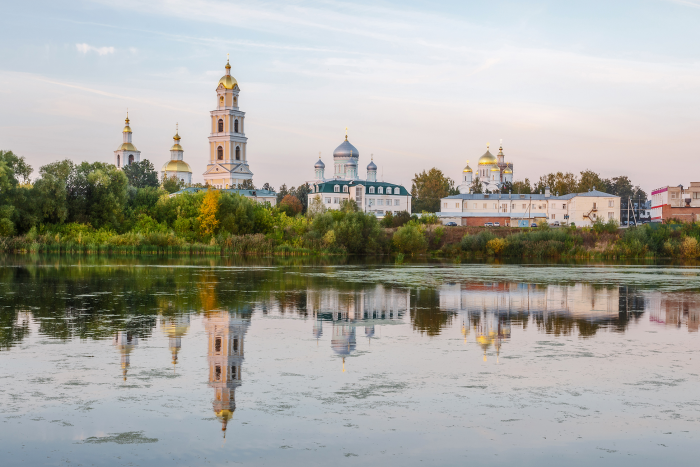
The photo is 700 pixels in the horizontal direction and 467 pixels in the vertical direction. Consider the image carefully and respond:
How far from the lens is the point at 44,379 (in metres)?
10.2

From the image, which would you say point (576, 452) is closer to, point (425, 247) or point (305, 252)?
point (305, 252)

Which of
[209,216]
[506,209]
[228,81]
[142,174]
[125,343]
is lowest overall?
[125,343]

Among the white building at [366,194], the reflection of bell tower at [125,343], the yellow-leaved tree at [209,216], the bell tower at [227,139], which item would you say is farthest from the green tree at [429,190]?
the reflection of bell tower at [125,343]

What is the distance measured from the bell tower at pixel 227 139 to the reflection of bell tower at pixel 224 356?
9466 cm

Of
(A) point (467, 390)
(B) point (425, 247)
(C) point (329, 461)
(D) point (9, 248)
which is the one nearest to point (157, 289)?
(A) point (467, 390)

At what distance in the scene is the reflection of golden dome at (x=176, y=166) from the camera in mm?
126188

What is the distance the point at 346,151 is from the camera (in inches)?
4441

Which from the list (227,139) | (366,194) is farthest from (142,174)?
(366,194)

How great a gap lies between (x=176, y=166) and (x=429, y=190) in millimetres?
45400

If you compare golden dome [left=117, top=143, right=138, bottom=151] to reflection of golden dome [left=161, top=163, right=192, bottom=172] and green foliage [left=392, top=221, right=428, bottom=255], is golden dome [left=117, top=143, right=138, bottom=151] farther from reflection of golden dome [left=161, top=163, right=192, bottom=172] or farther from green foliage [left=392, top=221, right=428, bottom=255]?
green foliage [left=392, top=221, right=428, bottom=255]

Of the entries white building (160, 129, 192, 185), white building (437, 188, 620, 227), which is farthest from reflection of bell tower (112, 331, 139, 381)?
white building (160, 129, 192, 185)

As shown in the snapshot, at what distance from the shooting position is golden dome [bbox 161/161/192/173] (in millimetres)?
126188

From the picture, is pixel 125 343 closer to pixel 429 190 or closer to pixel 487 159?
pixel 429 190

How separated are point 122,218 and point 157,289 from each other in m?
35.5
